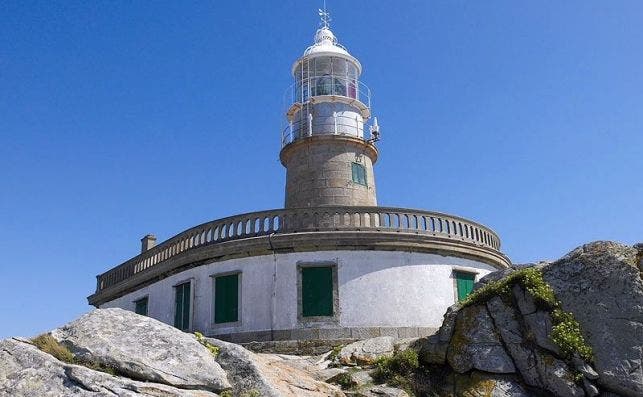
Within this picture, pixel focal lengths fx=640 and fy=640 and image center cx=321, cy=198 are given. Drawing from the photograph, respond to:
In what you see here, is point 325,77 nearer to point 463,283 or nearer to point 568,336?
point 463,283

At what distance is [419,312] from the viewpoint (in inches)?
784

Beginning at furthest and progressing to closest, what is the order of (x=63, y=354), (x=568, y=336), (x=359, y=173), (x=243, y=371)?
(x=359, y=173)
(x=568, y=336)
(x=243, y=371)
(x=63, y=354)

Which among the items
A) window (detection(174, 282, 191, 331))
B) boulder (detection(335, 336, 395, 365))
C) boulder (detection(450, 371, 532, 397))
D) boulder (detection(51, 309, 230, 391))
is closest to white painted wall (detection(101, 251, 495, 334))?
window (detection(174, 282, 191, 331))

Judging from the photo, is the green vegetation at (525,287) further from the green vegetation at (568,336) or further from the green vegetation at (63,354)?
the green vegetation at (63,354)

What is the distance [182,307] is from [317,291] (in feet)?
17.2

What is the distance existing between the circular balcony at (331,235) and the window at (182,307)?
71 centimetres

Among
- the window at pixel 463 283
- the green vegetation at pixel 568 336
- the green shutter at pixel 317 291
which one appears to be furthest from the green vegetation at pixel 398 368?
the window at pixel 463 283

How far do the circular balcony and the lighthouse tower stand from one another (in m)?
3.88

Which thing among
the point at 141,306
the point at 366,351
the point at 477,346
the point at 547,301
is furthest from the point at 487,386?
the point at 141,306

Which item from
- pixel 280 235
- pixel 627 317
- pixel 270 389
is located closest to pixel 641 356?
pixel 627 317

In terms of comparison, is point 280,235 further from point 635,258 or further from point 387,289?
point 635,258

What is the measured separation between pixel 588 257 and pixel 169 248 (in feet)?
48.8

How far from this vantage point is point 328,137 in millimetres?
25109

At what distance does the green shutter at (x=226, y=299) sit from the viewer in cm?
2048
